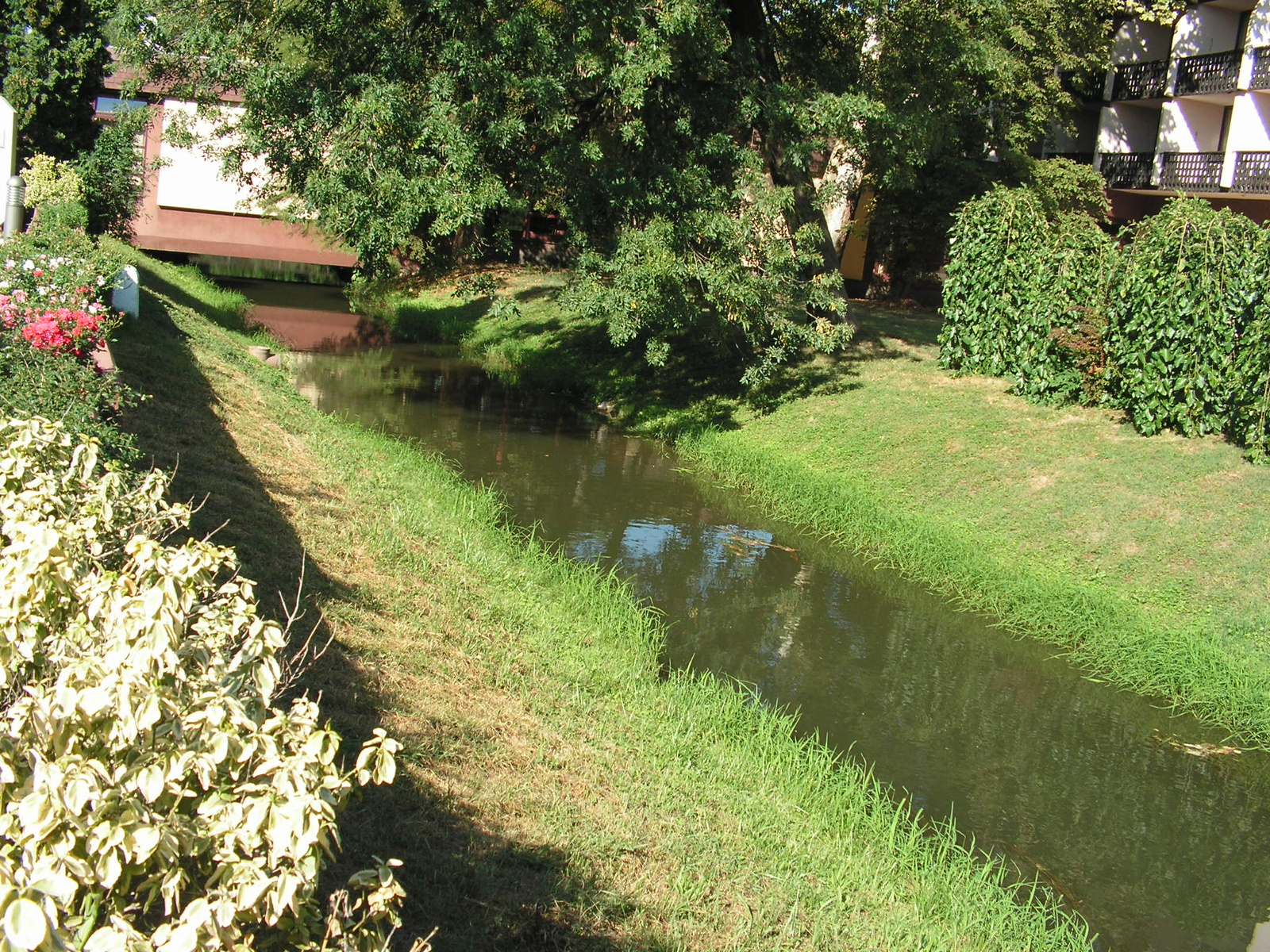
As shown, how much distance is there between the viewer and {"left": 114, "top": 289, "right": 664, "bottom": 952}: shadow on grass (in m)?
4.66

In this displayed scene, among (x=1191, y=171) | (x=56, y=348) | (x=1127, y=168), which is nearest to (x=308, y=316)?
(x=56, y=348)

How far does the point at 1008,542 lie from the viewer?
39.9 ft

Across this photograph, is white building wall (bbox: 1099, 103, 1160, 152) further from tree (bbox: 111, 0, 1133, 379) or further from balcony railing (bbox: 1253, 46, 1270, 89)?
tree (bbox: 111, 0, 1133, 379)

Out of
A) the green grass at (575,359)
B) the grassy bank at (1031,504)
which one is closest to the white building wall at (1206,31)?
the grassy bank at (1031,504)

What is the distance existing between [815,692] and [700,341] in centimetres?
1203

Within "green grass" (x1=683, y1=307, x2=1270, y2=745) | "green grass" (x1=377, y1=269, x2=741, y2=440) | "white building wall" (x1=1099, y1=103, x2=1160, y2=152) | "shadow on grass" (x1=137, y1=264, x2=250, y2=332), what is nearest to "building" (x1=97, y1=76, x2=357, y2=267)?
"green grass" (x1=377, y1=269, x2=741, y2=440)

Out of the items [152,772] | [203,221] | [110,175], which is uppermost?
[110,175]

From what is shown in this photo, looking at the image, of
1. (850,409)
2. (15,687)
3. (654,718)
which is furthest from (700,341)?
(15,687)

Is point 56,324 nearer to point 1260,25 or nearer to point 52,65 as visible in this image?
point 52,65

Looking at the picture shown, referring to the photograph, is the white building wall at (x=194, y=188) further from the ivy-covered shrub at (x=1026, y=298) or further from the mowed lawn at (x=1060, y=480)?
the ivy-covered shrub at (x=1026, y=298)

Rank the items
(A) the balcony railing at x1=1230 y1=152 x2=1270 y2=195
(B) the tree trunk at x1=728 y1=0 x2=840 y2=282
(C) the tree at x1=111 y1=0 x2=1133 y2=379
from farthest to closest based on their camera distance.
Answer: (A) the balcony railing at x1=1230 y1=152 x2=1270 y2=195 → (B) the tree trunk at x1=728 y1=0 x2=840 y2=282 → (C) the tree at x1=111 y1=0 x2=1133 y2=379

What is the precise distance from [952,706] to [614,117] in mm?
10216

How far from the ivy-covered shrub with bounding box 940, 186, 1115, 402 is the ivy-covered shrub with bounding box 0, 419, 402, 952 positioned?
13530 mm

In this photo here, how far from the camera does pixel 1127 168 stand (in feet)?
106
